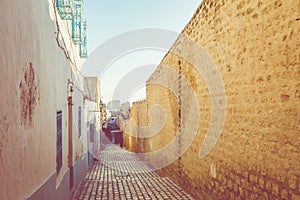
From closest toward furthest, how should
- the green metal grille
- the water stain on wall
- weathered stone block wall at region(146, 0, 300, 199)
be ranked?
1. the water stain on wall
2. weathered stone block wall at region(146, 0, 300, 199)
3. the green metal grille

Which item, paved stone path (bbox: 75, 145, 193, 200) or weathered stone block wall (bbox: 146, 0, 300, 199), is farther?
paved stone path (bbox: 75, 145, 193, 200)

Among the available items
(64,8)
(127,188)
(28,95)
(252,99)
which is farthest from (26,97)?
(127,188)

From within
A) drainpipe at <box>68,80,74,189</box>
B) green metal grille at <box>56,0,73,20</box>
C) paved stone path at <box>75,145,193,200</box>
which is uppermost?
green metal grille at <box>56,0,73,20</box>

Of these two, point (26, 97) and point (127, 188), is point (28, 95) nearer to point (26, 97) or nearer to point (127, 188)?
point (26, 97)

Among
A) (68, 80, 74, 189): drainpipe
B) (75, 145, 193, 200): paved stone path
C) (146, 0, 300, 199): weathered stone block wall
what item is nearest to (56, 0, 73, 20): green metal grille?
(68, 80, 74, 189): drainpipe

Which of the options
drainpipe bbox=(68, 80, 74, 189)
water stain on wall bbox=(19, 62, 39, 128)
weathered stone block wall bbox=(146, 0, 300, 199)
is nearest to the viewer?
water stain on wall bbox=(19, 62, 39, 128)

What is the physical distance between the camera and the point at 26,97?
4.19 m

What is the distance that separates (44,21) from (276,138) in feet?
12.6

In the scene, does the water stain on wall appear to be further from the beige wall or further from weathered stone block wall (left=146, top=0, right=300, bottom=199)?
weathered stone block wall (left=146, top=0, right=300, bottom=199)

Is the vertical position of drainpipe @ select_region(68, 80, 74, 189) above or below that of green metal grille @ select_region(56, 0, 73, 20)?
below

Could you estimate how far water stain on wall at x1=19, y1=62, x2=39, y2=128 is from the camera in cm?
400

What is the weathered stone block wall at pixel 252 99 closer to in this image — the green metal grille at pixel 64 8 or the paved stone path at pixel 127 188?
the paved stone path at pixel 127 188

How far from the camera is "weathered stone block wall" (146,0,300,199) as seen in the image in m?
4.12

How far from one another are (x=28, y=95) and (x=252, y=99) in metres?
3.14
